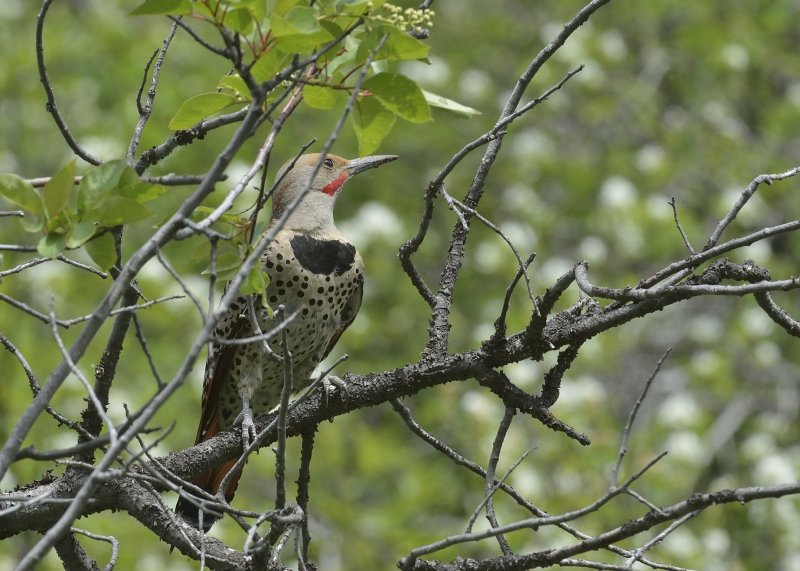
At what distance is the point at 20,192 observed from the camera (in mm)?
1854

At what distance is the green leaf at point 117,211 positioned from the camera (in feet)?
6.02

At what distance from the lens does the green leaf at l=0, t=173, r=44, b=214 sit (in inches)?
72.1

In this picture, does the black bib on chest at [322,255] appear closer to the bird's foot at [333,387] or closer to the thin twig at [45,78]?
the bird's foot at [333,387]

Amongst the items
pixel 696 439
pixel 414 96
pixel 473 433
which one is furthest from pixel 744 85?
pixel 414 96

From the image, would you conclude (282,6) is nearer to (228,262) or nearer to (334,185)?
(228,262)

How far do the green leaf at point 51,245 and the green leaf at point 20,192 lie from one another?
49mm

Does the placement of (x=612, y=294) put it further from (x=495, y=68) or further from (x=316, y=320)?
(x=495, y=68)

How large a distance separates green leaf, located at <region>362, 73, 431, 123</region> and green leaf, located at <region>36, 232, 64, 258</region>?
0.63 m

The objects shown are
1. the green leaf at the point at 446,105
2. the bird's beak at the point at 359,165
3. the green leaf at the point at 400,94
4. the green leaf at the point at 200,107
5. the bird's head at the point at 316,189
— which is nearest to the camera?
the green leaf at the point at 400,94

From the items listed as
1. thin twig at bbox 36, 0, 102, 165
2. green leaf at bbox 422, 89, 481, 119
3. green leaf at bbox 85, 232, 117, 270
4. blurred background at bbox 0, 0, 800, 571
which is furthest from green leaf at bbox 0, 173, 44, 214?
blurred background at bbox 0, 0, 800, 571

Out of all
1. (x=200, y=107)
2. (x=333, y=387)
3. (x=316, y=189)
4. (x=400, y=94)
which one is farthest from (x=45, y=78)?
(x=316, y=189)

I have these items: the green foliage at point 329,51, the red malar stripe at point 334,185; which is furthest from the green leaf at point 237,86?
the red malar stripe at point 334,185

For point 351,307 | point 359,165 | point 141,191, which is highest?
point 359,165

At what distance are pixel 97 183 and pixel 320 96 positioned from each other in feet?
1.69
